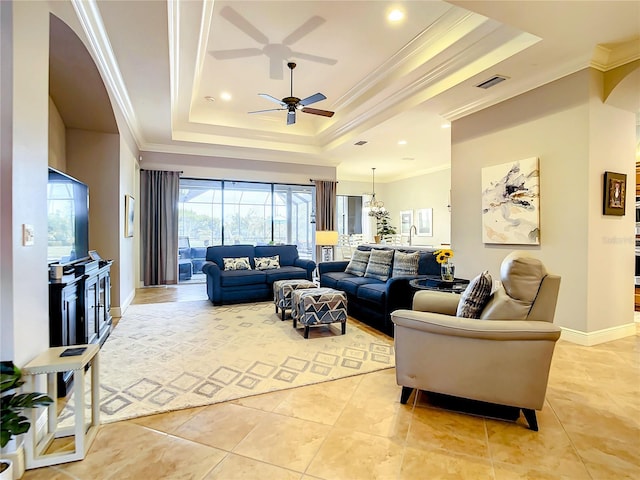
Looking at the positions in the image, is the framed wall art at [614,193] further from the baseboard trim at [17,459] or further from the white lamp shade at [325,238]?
the baseboard trim at [17,459]

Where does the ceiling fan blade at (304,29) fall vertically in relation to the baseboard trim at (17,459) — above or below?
above

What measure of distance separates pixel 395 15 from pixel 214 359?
3752 millimetres

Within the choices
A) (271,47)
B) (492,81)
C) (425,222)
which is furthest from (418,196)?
Result: (271,47)

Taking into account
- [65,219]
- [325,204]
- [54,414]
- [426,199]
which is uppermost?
[426,199]

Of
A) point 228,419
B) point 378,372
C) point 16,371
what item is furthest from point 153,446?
point 378,372

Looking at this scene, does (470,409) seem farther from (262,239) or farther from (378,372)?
(262,239)

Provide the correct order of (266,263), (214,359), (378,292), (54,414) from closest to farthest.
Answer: (54,414), (214,359), (378,292), (266,263)

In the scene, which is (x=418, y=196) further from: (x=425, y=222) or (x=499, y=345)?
(x=499, y=345)

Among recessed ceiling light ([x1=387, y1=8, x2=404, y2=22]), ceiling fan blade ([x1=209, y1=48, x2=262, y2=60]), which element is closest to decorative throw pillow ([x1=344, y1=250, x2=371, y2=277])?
recessed ceiling light ([x1=387, y1=8, x2=404, y2=22])

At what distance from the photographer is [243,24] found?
11.4 feet

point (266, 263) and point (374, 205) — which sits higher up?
point (374, 205)

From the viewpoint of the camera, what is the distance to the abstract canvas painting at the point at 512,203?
376 cm

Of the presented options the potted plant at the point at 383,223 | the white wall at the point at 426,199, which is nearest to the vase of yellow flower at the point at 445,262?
the potted plant at the point at 383,223

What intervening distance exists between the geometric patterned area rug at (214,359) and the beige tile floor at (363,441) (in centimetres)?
19
